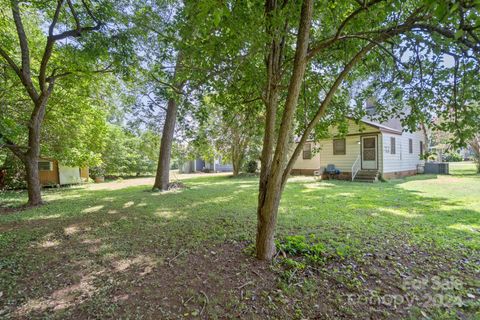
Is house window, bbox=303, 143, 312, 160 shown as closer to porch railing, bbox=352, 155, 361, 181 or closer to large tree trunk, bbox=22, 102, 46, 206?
porch railing, bbox=352, 155, 361, 181

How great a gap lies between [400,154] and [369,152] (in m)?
2.80

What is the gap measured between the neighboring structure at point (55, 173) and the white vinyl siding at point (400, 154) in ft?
59.4

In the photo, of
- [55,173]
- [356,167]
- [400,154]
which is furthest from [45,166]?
[400,154]

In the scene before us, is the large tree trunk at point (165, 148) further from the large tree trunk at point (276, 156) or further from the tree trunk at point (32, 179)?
the large tree trunk at point (276, 156)

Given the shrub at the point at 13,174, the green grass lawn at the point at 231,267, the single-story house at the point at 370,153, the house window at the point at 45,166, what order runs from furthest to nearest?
the house window at the point at 45,166 < the single-story house at the point at 370,153 < the shrub at the point at 13,174 < the green grass lawn at the point at 231,267

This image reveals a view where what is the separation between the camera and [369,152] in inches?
509

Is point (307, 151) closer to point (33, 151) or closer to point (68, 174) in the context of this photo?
point (33, 151)

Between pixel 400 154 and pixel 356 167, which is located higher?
pixel 400 154

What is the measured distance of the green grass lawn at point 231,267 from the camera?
90.3 inches

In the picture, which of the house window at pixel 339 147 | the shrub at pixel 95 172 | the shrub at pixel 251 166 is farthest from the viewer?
the shrub at pixel 251 166

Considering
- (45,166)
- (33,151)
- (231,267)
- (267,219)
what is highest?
(33,151)

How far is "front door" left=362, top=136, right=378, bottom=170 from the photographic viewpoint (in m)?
12.7

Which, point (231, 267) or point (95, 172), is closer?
point (231, 267)

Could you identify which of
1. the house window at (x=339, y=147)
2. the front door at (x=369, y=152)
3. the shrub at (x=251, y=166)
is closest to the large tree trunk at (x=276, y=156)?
the front door at (x=369, y=152)
